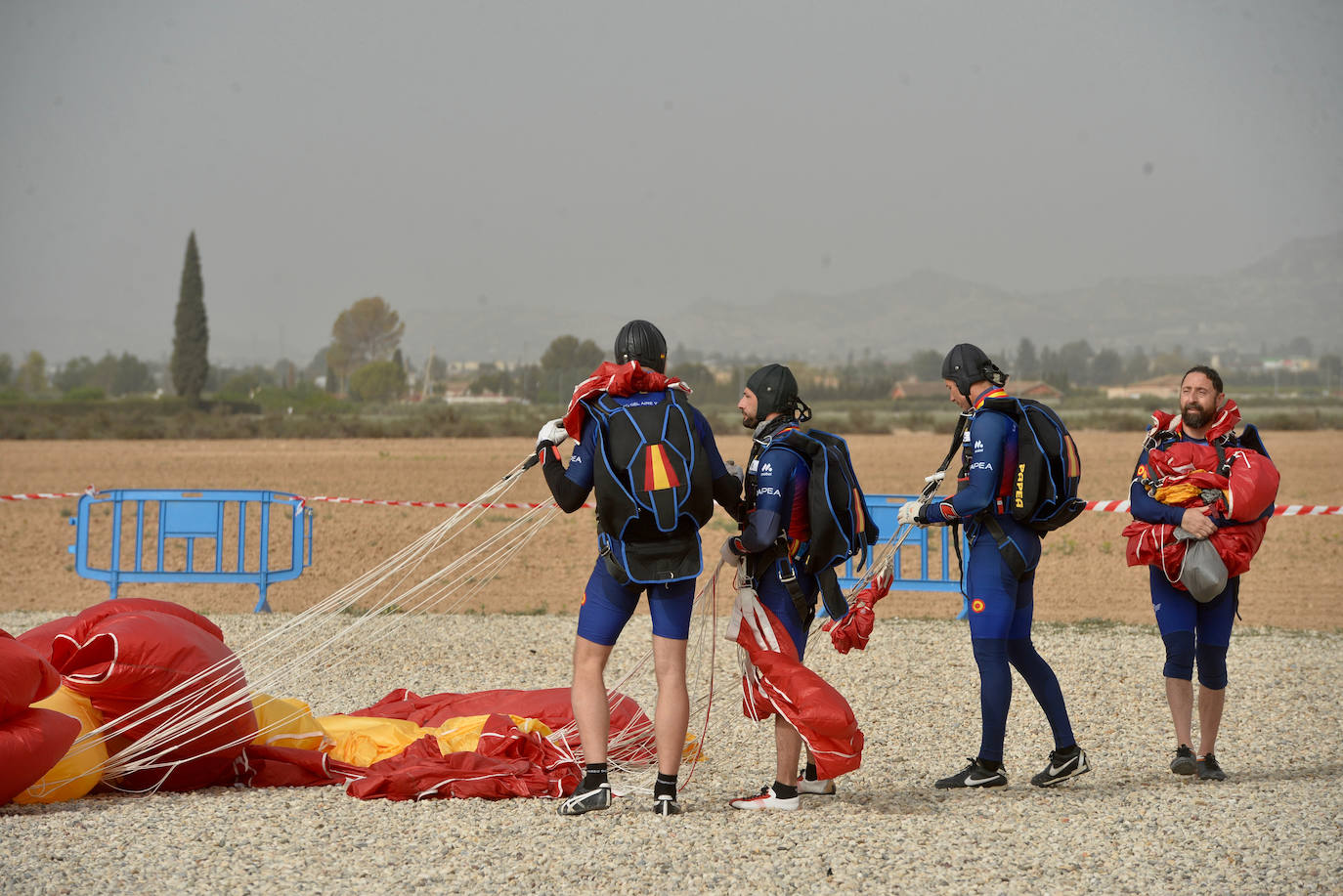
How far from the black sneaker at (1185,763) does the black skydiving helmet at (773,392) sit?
7.05ft

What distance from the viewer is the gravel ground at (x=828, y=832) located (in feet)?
10.9

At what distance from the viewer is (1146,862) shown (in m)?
3.48

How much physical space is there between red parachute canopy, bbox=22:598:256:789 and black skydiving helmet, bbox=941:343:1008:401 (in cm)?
299

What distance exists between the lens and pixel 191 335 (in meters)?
67.9

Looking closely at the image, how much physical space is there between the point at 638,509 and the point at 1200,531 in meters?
2.24

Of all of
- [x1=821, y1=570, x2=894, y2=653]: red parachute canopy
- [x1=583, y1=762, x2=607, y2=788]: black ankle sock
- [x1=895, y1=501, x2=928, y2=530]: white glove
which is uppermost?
[x1=895, y1=501, x2=928, y2=530]: white glove

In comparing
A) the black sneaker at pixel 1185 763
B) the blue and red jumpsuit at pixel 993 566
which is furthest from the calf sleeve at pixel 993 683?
the black sneaker at pixel 1185 763

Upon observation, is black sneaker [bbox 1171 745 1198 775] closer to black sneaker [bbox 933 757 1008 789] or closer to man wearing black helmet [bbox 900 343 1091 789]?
man wearing black helmet [bbox 900 343 1091 789]

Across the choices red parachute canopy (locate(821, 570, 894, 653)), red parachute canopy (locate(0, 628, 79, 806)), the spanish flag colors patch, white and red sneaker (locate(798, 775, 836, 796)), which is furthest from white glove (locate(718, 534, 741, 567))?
red parachute canopy (locate(0, 628, 79, 806))

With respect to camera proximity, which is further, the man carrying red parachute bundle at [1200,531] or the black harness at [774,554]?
the man carrying red parachute bundle at [1200,531]

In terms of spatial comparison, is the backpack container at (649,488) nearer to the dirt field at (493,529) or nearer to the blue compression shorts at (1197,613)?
the blue compression shorts at (1197,613)

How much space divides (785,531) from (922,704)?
2413 millimetres

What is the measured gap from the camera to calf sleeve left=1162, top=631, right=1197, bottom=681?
4.55 m

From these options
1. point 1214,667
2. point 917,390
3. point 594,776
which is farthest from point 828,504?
point 917,390
